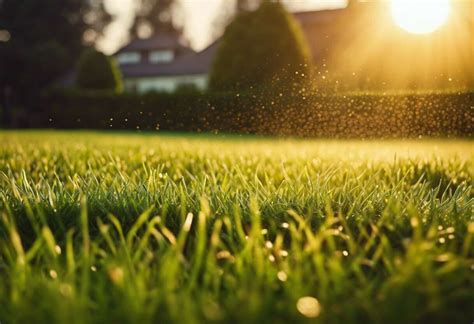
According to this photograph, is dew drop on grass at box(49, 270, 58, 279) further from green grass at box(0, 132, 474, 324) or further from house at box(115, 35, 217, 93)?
house at box(115, 35, 217, 93)

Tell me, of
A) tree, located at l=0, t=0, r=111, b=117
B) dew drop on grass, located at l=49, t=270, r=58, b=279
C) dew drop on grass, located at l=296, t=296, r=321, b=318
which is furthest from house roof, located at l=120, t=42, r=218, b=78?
dew drop on grass, located at l=296, t=296, r=321, b=318

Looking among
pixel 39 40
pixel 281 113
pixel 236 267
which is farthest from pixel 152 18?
pixel 236 267

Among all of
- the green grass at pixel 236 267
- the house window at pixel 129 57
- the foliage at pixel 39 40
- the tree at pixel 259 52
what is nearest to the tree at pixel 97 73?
the tree at pixel 259 52

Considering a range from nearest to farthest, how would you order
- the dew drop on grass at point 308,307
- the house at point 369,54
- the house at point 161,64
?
1. the dew drop on grass at point 308,307
2. the house at point 369,54
3. the house at point 161,64

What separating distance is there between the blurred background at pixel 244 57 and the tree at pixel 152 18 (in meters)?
5.89

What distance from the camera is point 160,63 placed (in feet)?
117

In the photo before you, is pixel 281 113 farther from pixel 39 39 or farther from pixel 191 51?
pixel 39 39

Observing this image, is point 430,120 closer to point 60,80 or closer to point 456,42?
point 456,42

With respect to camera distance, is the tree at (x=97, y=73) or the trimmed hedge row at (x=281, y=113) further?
the tree at (x=97, y=73)

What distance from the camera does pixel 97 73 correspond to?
74.3 ft

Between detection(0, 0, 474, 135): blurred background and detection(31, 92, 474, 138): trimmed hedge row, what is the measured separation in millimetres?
117

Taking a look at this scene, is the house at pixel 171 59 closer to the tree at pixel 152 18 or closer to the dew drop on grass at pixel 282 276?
the tree at pixel 152 18

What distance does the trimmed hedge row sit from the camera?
8539 millimetres

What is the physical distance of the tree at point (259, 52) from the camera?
52.1ft
